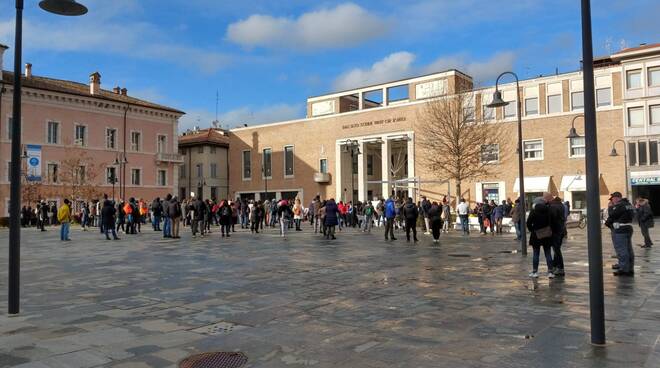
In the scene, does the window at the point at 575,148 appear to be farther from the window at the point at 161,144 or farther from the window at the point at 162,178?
the window at the point at 161,144

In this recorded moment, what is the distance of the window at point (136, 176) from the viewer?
54.2 metres

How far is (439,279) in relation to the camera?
1038 cm

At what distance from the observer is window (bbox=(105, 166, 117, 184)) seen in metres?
51.7

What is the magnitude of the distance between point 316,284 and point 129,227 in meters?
20.1

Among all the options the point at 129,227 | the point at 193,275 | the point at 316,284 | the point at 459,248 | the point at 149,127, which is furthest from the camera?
the point at 149,127

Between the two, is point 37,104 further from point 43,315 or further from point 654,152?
point 654,152

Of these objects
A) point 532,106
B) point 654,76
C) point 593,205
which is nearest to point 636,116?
point 654,76

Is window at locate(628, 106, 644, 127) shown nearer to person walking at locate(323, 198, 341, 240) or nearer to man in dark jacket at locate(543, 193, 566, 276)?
person walking at locate(323, 198, 341, 240)

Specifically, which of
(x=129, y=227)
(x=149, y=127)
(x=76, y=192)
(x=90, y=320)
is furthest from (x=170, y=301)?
(x=149, y=127)

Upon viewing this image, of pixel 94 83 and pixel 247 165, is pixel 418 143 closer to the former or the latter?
pixel 247 165

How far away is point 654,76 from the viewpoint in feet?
134

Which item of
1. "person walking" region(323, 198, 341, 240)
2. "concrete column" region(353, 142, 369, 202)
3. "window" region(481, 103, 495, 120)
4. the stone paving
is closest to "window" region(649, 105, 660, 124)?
"window" region(481, 103, 495, 120)

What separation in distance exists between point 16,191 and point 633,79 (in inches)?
1757

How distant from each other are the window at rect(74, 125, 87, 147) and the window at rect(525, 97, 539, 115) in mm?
40687
